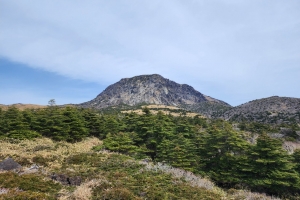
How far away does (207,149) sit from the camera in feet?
74.9

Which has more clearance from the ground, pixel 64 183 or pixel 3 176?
pixel 3 176

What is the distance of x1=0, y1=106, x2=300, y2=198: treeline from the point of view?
19000 millimetres

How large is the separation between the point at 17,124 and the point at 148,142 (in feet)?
57.7

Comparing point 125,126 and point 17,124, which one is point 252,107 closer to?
point 125,126

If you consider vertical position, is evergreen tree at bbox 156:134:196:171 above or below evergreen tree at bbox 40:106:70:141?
below

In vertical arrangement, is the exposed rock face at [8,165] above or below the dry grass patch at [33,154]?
above

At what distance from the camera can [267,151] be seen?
1939 cm

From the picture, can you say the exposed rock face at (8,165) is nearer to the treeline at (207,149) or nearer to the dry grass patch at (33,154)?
the dry grass patch at (33,154)

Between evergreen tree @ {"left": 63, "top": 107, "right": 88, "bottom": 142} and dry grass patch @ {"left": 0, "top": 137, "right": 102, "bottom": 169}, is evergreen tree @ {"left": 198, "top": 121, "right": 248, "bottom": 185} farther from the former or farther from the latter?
evergreen tree @ {"left": 63, "top": 107, "right": 88, "bottom": 142}

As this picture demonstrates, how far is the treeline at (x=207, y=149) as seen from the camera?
1900 cm

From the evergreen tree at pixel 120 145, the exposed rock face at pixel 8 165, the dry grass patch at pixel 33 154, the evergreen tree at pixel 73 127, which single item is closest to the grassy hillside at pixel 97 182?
the dry grass patch at pixel 33 154

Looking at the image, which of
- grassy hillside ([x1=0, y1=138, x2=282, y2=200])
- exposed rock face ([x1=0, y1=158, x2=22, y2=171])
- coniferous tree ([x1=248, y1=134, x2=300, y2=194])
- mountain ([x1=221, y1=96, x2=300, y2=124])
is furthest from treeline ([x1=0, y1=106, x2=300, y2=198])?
mountain ([x1=221, y1=96, x2=300, y2=124])

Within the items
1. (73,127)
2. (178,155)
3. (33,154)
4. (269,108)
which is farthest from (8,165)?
(269,108)

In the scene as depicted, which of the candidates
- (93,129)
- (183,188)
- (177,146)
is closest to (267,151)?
(177,146)
